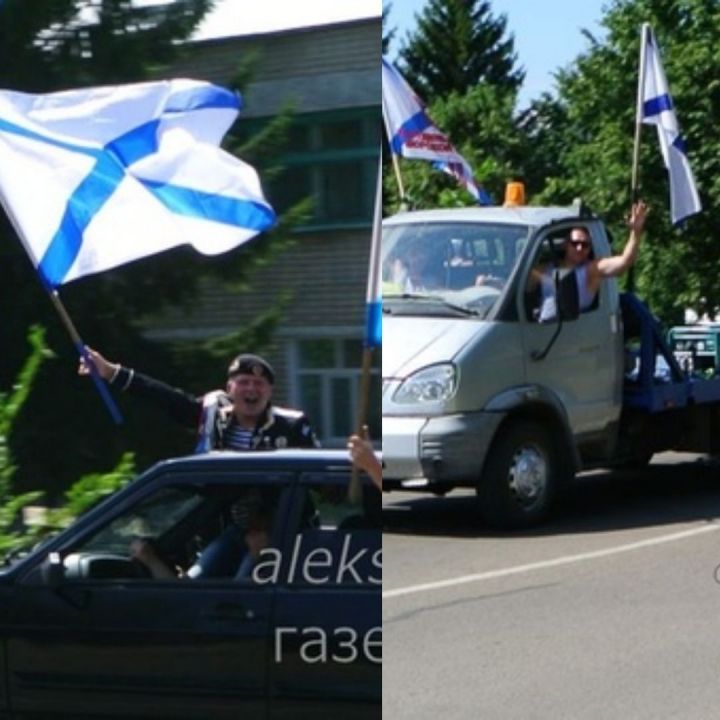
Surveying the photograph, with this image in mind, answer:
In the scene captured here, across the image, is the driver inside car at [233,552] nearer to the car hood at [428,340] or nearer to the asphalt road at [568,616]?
the asphalt road at [568,616]

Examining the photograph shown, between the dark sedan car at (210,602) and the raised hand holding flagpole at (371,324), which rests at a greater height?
the raised hand holding flagpole at (371,324)

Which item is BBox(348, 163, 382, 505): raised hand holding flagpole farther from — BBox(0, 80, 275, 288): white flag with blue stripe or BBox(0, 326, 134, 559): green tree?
BBox(0, 326, 134, 559): green tree

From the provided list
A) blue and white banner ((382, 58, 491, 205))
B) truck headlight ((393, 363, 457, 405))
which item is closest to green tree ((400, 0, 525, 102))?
blue and white banner ((382, 58, 491, 205))

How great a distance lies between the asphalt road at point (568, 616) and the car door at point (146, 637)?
2.07 feet

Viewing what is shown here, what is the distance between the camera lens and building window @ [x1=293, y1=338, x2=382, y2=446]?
4.87 feet

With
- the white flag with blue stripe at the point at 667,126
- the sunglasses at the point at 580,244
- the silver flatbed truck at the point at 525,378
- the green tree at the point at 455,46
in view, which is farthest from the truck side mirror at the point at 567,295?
the green tree at the point at 455,46

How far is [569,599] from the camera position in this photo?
312 centimetres

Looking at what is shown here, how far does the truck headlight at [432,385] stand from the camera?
185 inches

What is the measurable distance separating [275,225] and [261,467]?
0.67 ft

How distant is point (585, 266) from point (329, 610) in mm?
3208

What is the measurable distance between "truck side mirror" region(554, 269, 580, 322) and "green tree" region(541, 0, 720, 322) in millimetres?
379

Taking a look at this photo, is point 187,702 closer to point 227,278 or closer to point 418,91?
point 227,278

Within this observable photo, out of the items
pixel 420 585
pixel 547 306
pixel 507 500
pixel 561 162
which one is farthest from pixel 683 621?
pixel 547 306

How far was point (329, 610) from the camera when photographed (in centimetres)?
152
